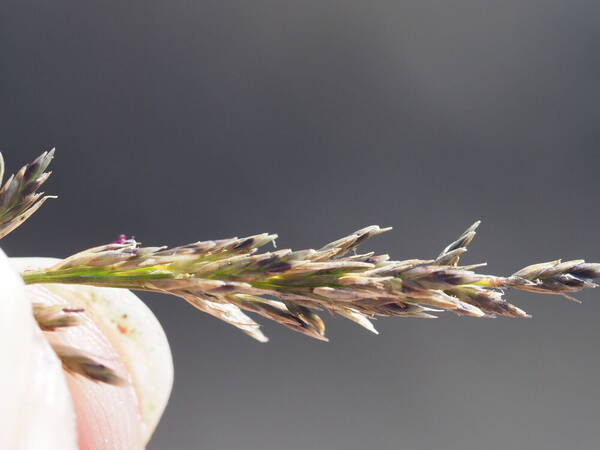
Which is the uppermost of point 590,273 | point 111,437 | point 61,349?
point 590,273

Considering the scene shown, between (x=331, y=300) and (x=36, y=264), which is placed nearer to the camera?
(x=331, y=300)

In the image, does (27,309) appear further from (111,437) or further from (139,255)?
(111,437)

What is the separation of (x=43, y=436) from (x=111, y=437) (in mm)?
253

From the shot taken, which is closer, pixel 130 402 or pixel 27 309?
pixel 27 309

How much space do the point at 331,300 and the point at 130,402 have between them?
0.40 metres

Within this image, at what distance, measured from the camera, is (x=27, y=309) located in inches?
13.3

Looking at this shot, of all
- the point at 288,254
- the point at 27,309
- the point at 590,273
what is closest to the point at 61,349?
the point at 27,309

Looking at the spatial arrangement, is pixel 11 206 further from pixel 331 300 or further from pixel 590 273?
pixel 590 273

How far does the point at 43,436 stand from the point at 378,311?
22 centimetres

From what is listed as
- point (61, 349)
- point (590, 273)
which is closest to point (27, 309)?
point (61, 349)

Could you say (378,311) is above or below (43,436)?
above

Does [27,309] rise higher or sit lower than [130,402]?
Result: higher

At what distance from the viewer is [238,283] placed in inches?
14.4

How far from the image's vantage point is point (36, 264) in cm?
67
